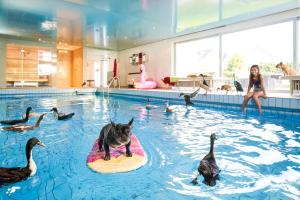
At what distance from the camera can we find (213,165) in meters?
2.10

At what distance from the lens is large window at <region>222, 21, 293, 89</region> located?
951 centimetres

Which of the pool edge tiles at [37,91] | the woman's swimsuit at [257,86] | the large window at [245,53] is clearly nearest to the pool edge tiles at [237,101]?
the woman's swimsuit at [257,86]

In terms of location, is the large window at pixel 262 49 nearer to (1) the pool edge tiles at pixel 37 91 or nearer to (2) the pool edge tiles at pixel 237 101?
(2) the pool edge tiles at pixel 237 101

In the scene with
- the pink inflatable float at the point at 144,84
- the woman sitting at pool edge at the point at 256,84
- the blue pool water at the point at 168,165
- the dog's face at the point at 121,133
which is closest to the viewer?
the blue pool water at the point at 168,165

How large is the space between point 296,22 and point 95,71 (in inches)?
637

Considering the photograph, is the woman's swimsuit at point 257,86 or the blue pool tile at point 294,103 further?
the woman's swimsuit at point 257,86

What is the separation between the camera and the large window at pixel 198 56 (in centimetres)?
1223

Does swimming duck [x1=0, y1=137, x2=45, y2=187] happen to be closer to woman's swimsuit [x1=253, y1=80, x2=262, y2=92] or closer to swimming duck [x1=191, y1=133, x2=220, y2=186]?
swimming duck [x1=191, y1=133, x2=220, y2=186]

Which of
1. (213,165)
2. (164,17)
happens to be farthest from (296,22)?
(213,165)

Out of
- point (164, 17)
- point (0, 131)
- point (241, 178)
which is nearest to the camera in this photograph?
point (241, 178)

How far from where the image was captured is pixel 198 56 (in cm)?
1408

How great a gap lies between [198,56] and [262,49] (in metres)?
3.93

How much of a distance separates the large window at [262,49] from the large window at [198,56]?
0.65m

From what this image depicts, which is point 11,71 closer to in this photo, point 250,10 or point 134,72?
point 134,72
